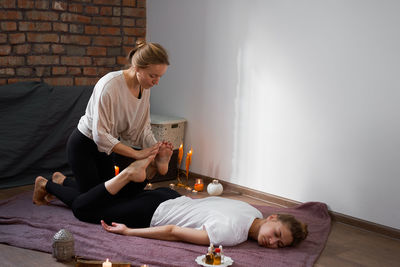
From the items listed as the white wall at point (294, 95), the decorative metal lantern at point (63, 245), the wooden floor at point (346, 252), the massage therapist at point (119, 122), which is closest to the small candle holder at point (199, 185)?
the white wall at point (294, 95)

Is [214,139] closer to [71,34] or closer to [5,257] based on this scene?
[71,34]

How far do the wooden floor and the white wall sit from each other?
0.14m

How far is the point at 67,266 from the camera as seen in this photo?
2.24 meters

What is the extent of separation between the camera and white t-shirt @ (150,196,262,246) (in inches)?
93.3

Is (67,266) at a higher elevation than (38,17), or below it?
below

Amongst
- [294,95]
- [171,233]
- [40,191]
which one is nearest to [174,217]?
[171,233]

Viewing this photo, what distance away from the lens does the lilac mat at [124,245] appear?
2293mm

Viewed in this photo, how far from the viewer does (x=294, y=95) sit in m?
3.22

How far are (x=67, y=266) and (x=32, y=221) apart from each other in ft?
1.99

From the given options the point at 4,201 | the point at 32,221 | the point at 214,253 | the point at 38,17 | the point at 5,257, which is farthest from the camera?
the point at 38,17

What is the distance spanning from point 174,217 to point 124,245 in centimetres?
29

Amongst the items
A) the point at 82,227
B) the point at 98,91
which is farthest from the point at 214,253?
the point at 98,91

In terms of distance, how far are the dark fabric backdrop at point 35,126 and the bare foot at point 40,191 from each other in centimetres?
59

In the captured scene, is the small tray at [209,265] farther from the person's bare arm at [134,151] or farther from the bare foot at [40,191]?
the bare foot at [40,191]
